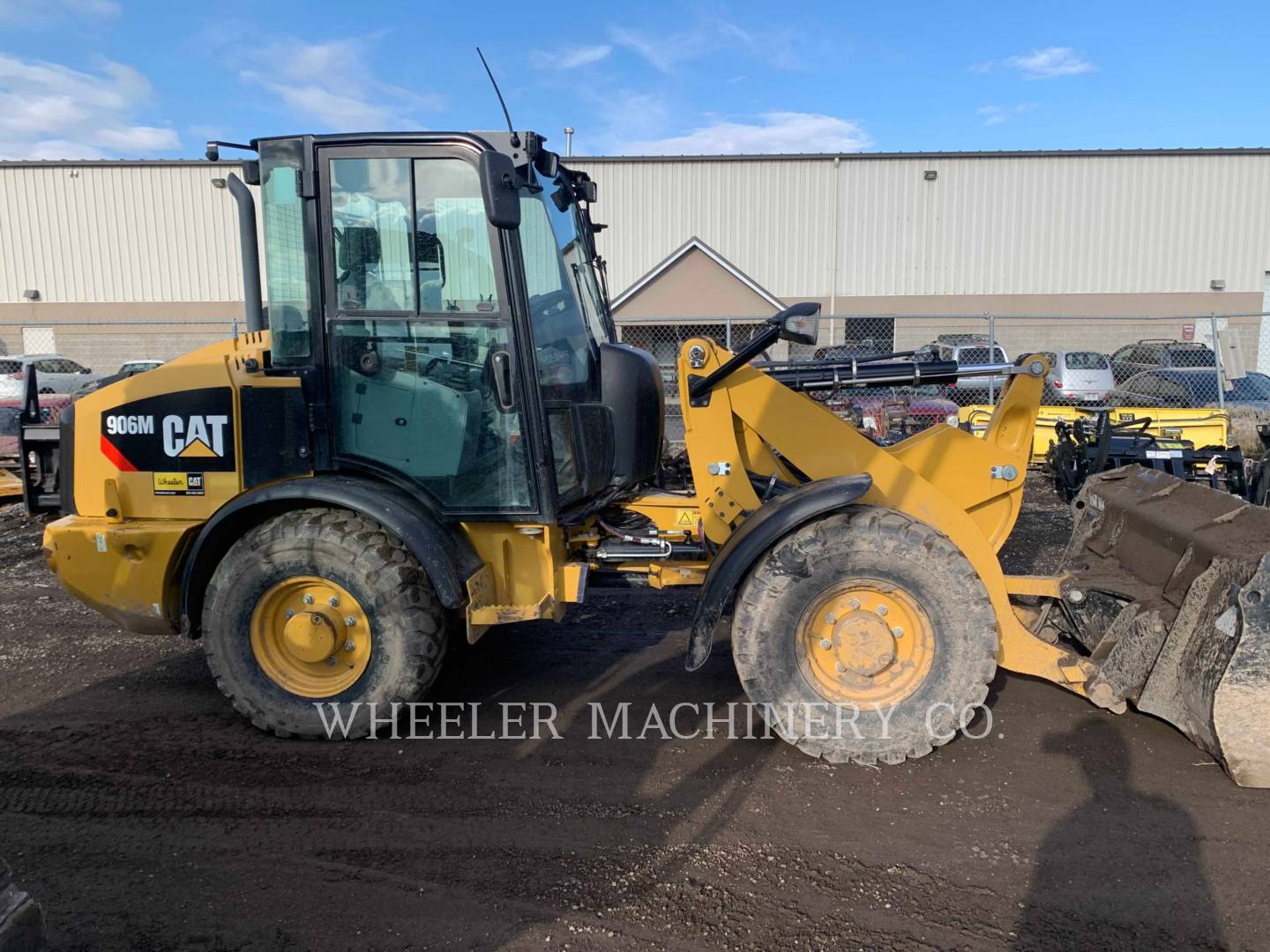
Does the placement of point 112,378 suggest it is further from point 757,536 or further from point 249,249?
point 757,536

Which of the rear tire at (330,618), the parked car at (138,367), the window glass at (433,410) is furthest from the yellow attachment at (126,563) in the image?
the parked car at (138,367)

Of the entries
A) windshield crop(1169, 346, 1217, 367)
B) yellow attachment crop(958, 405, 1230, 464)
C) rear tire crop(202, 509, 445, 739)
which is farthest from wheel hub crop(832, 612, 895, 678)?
windshield crop(1169, 346, 1217, 367)

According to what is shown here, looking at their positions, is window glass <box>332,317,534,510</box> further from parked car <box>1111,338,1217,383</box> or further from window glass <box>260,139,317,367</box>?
parked car <box>1111,338,1217,383</box>

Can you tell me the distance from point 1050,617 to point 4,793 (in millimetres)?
4836

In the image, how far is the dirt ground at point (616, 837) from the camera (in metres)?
2.75

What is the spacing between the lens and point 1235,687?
3.20 m

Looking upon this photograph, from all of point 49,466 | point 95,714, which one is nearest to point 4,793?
point 95,714

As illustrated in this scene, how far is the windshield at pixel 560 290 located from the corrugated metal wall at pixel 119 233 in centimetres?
2640

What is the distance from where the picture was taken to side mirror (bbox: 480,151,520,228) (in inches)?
138

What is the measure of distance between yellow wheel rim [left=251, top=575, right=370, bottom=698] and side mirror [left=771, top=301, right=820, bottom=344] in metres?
2.27

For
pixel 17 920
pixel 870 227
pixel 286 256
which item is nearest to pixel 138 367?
pixel 286 256

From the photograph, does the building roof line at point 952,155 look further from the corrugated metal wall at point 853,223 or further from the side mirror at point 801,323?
the side mirror at point 801,323

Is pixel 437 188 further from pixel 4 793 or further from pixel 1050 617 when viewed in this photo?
pixel 1050 617

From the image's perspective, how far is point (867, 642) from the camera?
3689mm
